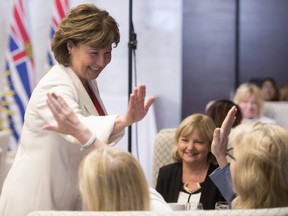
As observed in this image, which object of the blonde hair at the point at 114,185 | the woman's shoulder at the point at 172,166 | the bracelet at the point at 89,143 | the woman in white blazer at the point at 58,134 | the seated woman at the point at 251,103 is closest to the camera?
the blonde hair at the point at 114,185

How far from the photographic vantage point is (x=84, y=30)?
2600 mm

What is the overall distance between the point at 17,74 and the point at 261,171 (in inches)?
145

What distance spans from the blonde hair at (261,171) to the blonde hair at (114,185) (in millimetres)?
345

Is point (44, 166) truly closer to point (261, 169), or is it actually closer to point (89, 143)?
point (89, 143)

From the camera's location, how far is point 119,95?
254 inches

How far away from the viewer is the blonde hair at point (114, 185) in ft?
6.34

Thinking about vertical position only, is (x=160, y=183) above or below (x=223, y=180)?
below

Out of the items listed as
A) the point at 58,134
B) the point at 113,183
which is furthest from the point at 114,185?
the point at 58,134

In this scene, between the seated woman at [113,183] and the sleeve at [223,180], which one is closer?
the seated woman at [113,183]

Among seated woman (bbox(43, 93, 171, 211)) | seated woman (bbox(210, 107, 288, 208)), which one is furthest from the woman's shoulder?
seated woman (bbox(43, 93, 171, 211))

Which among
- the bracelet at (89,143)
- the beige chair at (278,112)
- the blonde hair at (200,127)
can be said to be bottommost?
the beige chair at (278,112)

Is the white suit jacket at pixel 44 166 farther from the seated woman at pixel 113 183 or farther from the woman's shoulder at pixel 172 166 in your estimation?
the woman's shoulder at pixel 172 166

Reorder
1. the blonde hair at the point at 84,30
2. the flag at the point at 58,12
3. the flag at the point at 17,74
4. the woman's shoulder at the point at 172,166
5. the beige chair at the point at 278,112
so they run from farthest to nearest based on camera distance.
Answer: the beige chair at the point at 278,112 → the flag at the point at 17,74 → the flag at the point at 58,12 → the woman's shoulder at the point at 172,166 → the blonde hair at the point at 84,30

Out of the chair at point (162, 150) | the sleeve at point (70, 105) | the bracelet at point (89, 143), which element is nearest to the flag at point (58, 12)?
the chair at point (162, 150)
